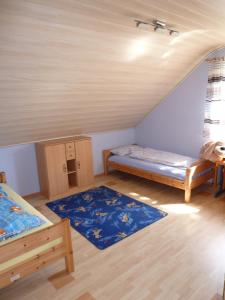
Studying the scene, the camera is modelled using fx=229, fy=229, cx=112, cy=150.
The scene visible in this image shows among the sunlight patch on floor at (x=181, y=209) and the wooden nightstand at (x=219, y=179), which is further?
the wooden nightstand at (x=219, y=179)

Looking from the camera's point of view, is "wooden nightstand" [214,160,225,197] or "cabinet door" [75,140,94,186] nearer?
"wooden nightstand" [214,160,225,197]

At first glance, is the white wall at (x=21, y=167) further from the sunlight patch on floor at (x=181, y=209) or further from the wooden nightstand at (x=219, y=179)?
the wooden nightstand at (x=219, y=179)

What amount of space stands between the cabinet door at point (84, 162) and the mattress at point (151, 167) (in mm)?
617

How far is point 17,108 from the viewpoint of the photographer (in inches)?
111

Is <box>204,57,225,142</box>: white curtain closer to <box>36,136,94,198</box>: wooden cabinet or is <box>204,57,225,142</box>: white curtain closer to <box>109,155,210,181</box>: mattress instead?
<box>109,155,210,181</box>: mattress

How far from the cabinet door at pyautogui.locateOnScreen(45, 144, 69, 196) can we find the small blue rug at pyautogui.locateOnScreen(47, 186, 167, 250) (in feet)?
0.69

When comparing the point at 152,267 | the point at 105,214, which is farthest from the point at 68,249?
the point at 105,214

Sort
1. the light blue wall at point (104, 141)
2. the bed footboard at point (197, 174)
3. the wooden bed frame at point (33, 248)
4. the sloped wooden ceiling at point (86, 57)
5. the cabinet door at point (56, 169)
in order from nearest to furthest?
the wooden bed frame at point (33, 248)
the sloped wooden ceiling at point (86, 57)
the bed footboard at point (197, 174)
the cabinet door at point (56, 169)
the light blue wall at point (104, 141)

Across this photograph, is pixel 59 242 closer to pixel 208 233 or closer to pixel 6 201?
pixel 6 201

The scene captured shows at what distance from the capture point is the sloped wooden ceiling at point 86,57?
1864 millimetres

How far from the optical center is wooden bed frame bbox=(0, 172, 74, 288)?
1707 millimetres

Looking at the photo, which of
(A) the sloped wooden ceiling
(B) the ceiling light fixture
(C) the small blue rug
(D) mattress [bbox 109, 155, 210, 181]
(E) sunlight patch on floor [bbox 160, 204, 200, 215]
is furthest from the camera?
(D) mattress [bbox 109, 155, 210, 181]

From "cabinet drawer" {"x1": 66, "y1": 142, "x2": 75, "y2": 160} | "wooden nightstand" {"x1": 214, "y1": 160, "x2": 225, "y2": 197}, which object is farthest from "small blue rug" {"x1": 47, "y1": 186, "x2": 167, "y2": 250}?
"wooden nightstand" {"x1": 214, "y1": 160, "x2": 225, "y2": 197}

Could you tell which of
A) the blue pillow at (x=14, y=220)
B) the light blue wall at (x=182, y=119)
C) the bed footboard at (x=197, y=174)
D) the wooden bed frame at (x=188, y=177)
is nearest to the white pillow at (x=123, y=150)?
the wooden bed frame at (x=188, y=177)
